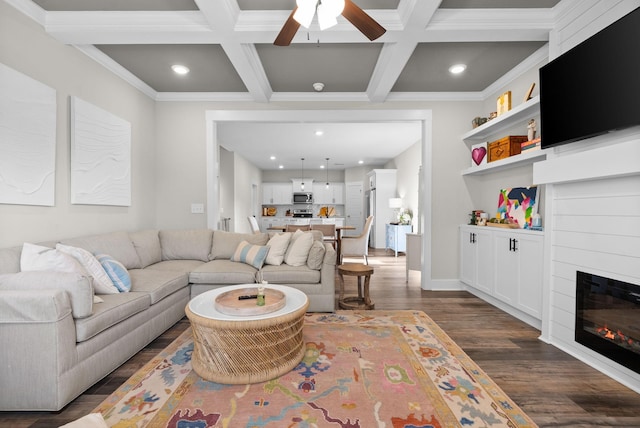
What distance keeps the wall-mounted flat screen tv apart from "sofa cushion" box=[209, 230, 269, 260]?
3.13 m

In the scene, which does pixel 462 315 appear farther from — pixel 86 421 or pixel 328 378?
pixel 86 421

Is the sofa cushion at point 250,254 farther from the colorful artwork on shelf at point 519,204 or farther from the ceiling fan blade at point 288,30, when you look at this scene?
the colorful artwork on shelf at point 519,204

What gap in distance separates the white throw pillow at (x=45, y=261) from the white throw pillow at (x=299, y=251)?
1.89 metres

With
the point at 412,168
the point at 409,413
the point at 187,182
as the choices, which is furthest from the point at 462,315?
the point at 412,168

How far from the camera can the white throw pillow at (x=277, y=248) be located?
139 inches

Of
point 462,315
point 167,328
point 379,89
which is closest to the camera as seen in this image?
point 167,328

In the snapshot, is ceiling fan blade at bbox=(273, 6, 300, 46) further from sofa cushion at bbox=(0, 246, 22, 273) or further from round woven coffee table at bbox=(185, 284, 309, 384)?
sofa cushion at bbox=(0, 246, 22, 273)

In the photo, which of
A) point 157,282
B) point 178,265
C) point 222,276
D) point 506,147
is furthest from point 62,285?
point 506,147

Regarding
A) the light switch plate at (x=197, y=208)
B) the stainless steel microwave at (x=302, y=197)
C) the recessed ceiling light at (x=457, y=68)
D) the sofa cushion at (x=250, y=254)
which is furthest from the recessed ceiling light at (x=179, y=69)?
the stainless steel microwave at (x=302, y=197)

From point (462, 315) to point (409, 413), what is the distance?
1883 mm

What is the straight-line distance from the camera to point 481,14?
2.54 meters

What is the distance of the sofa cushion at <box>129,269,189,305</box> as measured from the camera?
8.38ft

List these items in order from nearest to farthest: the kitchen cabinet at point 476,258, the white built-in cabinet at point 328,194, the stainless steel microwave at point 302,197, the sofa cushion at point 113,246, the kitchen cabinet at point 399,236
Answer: the sofa cushion at point 113,246, the kitchen cabinet at point 476,258, the kitchen cabinet at point 399,236, the stainless steel microwave at point 302,197, the white built-in cabinet at point 328,194

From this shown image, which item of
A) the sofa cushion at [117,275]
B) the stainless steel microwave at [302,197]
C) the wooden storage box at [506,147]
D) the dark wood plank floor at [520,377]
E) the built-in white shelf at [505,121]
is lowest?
the dark wood plank floor at [520,377]
